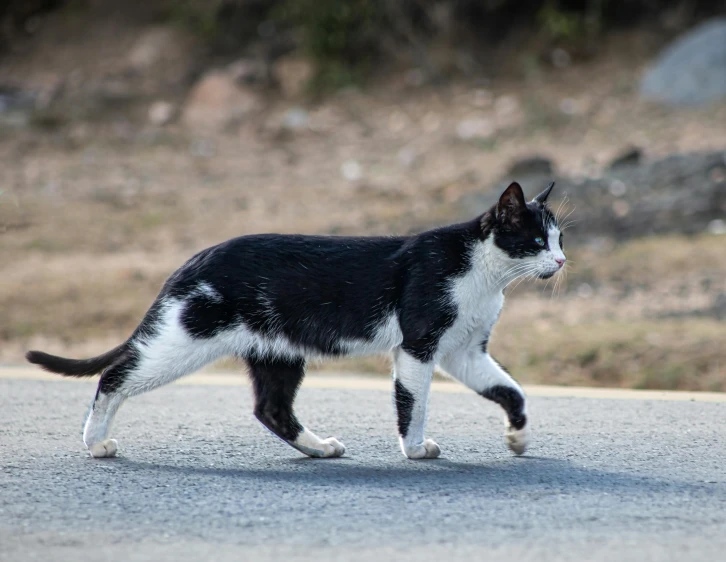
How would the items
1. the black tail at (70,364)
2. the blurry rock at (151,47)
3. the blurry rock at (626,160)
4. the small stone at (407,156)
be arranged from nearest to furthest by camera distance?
the black tail at (70,364)
the blurry rock at (626,160)
the small stone at (407,156)
the blurry rock at (151,47)

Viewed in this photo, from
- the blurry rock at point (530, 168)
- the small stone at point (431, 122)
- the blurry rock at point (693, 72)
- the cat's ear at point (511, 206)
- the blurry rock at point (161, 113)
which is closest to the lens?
the cat's ear at point (511, 206)

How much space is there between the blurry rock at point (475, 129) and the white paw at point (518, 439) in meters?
13.5

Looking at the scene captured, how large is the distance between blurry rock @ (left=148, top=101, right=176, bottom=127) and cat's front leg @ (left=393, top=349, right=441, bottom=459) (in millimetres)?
16418

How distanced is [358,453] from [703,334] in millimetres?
4268

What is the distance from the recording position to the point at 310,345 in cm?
570

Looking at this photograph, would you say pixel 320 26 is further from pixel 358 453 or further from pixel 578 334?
pixel 358 453

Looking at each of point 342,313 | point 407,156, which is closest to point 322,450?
point 342,313

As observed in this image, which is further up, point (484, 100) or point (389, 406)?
point (484, 100)

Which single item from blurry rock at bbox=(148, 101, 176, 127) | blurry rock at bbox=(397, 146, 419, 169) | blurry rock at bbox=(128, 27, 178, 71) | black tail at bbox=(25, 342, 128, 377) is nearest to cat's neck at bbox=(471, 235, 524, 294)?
black tail at bbox=(25, 342, 128, 377)

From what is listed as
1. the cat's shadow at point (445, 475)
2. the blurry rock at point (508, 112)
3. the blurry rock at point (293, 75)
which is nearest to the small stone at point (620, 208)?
the blurry rock at point (508, 112)

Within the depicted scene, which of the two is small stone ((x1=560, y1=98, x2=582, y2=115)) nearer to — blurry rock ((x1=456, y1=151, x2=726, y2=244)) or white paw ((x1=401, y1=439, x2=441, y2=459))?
blurry rock ((x1=456, y1=151, x2=726, y2=244))

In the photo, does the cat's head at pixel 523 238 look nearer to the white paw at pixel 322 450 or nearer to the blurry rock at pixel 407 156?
the white paw at pixel 322 450

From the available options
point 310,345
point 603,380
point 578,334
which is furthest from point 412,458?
point 578,334

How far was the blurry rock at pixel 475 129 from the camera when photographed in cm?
1905
